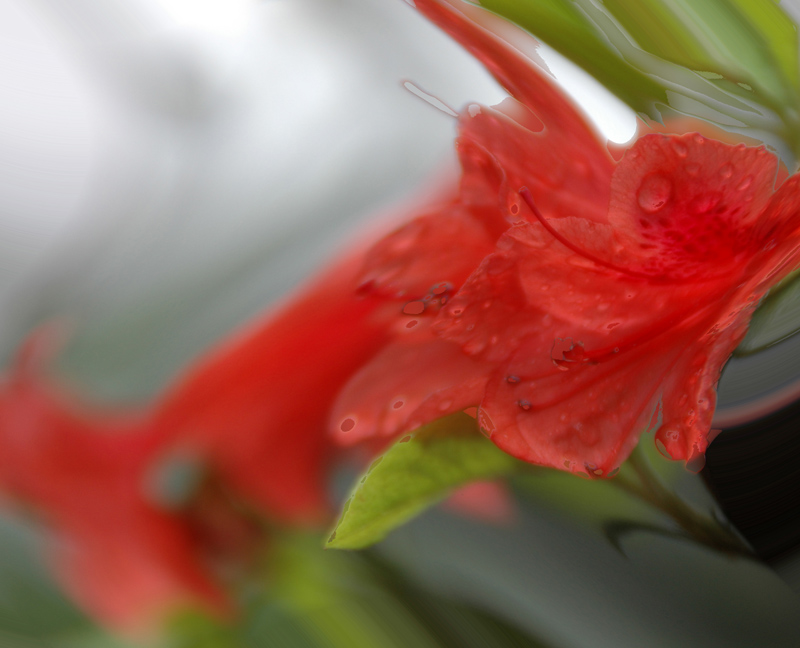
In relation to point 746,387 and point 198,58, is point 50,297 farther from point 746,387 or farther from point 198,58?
point 746,387

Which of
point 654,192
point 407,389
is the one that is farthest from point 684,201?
point 407,389

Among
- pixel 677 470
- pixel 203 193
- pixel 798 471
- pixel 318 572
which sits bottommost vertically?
pixel 798 471

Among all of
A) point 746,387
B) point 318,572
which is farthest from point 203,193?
point 746,387

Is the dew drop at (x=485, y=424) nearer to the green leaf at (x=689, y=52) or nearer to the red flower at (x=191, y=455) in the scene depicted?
the red flower at (x=191, y=455)

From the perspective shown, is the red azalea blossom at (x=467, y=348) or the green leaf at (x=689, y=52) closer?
the red azalea blossom at (x=467, y=348)

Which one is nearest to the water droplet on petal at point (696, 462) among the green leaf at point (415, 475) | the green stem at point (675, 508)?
the green stem at point (675, 508)

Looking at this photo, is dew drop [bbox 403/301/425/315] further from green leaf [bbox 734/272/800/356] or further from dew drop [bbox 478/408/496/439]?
green leaf [bbox 734/272/800/356]
